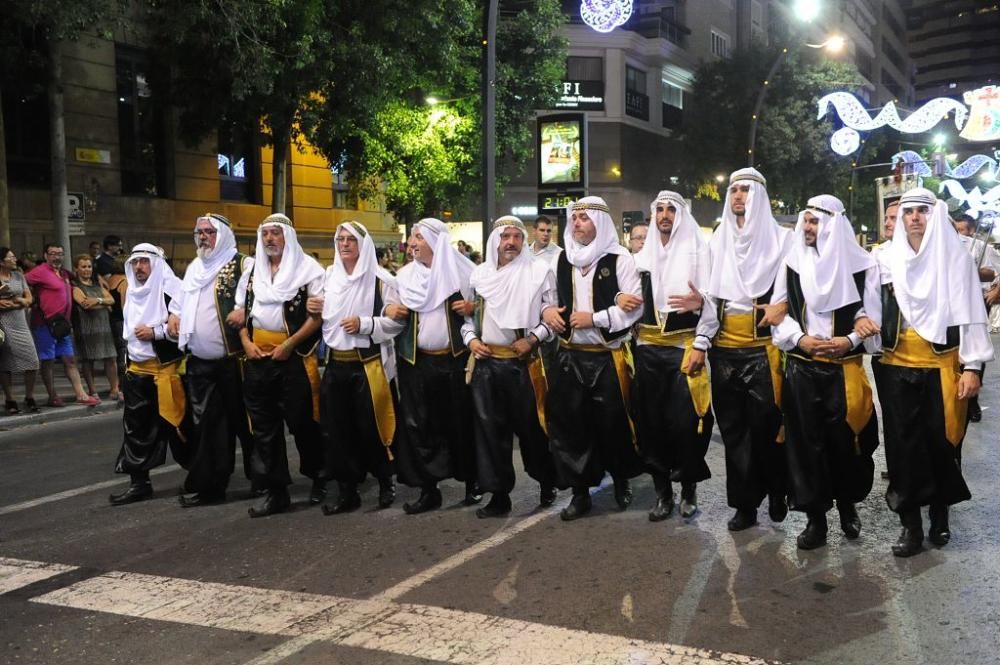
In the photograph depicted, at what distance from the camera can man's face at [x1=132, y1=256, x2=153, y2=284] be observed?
6809 millimetres

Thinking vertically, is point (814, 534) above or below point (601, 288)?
below

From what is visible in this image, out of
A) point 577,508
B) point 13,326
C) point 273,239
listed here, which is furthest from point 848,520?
point 13,326

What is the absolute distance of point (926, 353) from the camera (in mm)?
5184

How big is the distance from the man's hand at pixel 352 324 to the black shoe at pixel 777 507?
277cm

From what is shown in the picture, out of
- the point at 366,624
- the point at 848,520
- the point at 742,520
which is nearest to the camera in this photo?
the point at 366,624

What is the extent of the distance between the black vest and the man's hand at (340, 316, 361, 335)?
4.29ft

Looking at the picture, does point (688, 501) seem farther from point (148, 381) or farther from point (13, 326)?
point (13, 326)

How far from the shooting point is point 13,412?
10719 millimetres

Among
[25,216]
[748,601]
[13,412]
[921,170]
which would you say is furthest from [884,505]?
[25,216]

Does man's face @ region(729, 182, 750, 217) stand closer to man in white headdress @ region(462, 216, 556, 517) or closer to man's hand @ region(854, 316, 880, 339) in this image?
man's hand @ region(854, 316, 880, 339)

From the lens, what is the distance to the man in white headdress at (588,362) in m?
6.02

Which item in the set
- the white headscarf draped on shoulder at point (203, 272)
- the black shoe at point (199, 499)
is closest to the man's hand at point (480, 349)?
the white headscarf draped on shoulder at point (203, 272)

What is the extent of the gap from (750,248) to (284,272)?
300 cm

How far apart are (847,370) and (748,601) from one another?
4.98 feet
